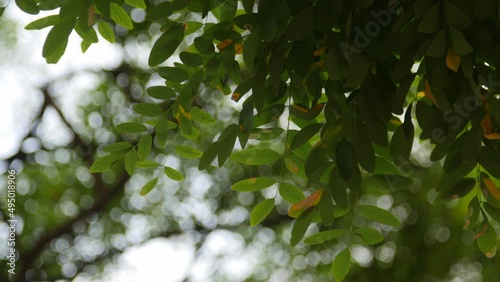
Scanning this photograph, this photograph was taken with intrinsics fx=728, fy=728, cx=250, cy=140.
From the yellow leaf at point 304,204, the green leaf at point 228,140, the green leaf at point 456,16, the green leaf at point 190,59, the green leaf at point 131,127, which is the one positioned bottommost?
the yellow leaf at point 304,204

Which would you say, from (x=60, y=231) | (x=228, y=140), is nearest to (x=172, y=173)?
(x=228, y=140)

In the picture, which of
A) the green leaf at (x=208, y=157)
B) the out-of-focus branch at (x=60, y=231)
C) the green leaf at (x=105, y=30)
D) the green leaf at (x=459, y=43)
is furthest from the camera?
the out-of-focus branch at (x=60, y=231)

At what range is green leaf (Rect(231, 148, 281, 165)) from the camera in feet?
2.99

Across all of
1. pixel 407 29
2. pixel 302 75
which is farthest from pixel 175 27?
pixel 407 29

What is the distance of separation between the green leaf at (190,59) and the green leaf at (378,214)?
27 centimetres

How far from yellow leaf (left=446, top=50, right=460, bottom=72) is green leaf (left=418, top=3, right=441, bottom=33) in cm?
3

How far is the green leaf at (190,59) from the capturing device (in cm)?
90

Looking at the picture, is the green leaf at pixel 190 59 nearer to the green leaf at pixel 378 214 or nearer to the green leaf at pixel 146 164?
the green leaf at pixel 146 164

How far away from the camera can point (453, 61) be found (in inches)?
30.4

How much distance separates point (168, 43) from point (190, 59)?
0.12ft

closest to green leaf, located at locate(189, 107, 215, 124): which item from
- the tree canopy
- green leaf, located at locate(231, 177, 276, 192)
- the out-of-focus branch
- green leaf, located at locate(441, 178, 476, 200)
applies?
the tree canopy

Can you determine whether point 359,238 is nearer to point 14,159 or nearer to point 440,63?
point 440,63

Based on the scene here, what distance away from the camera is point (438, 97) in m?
0.80

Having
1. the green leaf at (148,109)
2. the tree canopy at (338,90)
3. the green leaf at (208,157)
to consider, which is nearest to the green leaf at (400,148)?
the tree canopy at (338,90)
